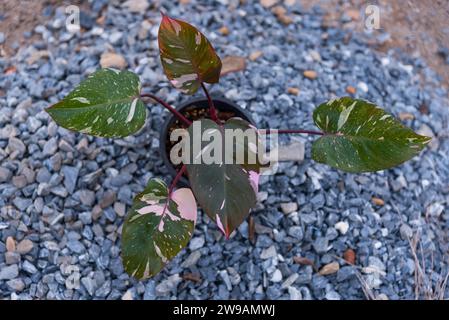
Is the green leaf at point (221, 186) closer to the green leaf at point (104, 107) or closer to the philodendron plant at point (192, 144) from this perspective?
the philodendron plant at point (192, 144)

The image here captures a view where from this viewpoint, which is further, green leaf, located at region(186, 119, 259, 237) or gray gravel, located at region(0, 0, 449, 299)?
gray gravel, located at region(0, 0, 449, 299)

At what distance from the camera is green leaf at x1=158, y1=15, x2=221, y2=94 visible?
1.14 meters

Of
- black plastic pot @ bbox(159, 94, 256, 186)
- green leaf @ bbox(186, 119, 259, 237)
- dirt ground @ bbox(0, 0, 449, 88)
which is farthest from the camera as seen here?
dirt ground @ bbox(0, 0, 449, 88)

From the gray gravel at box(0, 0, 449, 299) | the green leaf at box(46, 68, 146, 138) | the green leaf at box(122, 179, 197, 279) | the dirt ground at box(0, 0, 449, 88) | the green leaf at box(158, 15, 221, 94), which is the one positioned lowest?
the gray gravel at box(0, 0, 449, 299)

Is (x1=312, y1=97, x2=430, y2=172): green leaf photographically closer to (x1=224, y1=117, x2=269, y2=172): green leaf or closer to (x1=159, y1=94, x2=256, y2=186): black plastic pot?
(x1=224, y1=117, x2=269, y2=172): green leaf

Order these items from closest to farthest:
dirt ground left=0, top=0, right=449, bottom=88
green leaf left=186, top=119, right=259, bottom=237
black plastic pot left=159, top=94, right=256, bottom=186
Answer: green leaf left=186, top=119, right=259, bottom=237
black plastic pot left=159, top=94, right=256, bottom=186
dirt ground left=0, top=0, right=449, bottom=88

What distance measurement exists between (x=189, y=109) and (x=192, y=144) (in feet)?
1.39

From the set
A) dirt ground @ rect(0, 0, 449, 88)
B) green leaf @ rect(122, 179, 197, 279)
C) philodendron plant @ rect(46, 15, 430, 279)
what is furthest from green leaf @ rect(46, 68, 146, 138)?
dirt ground @ rect(0, 0, 449, 88)

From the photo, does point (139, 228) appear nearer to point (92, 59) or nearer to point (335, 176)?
point (335, 176)

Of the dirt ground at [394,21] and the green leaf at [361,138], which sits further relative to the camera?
the dirt ground at [394,21]

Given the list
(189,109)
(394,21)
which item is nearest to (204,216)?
(189,109)

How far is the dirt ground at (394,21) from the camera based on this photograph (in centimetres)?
186

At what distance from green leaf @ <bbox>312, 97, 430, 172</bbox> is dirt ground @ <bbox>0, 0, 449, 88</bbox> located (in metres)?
0.87

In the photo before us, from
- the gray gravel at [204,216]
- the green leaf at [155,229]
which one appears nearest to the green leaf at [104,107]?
the green leaf at [155,229]
